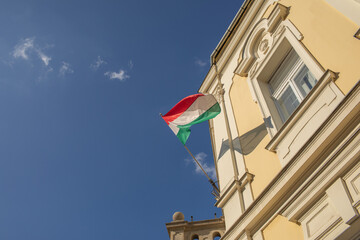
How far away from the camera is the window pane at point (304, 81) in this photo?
6218 millimetres

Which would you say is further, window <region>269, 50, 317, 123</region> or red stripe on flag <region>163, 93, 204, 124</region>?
red stripe on flag <region>163, 93, 204, 124</region>

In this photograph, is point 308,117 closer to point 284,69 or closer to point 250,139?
point 250,139

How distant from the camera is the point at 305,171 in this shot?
4.79 meters

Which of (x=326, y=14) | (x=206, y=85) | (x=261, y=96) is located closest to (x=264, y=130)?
(x=261, y=96)

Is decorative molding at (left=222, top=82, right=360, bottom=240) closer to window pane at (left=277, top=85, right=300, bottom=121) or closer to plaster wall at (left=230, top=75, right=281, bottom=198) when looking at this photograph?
plaster wall at (left=230, top=75, right=281, bottom=198)

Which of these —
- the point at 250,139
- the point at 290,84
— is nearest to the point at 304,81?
the point at 290,84

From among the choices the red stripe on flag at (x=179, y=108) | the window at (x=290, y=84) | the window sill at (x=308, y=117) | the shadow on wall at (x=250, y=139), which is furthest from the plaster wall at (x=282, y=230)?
the red stripe on flag at (x=179, y=108)

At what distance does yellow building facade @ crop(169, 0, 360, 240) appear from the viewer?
168 inches

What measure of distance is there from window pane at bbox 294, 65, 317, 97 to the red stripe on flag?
3353 mm

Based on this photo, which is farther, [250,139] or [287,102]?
[250,139]

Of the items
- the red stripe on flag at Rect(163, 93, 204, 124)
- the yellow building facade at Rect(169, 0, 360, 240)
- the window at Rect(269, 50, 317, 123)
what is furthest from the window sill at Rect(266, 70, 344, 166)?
the red stripe on flag at Rect(163, 93, 204, 124)

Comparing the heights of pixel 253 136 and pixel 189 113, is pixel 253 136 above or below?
below

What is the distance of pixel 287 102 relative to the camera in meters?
6.88

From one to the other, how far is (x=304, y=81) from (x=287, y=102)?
616 millimetres
